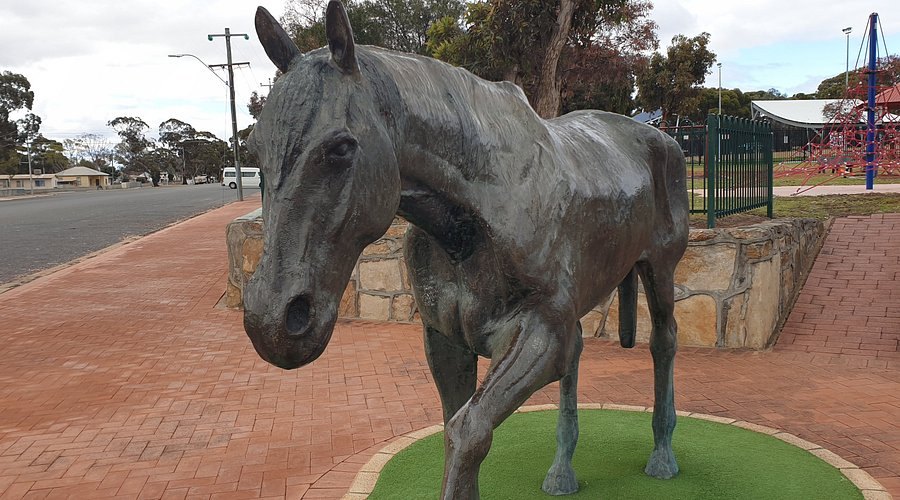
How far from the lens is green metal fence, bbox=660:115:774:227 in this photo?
794cm

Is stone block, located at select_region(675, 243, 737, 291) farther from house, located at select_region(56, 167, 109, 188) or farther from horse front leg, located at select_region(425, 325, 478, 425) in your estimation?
house, located at select_region(56, 167, 109, 188)

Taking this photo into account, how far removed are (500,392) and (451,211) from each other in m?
0.55

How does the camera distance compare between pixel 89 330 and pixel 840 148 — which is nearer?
pixel 89 330

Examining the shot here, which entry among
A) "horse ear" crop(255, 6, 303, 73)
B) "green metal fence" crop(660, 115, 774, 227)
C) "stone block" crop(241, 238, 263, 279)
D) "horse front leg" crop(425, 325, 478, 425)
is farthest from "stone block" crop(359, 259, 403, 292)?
"horse ear" crop(255, 6, 303, 73)

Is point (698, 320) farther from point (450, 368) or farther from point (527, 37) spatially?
point (527, 37)

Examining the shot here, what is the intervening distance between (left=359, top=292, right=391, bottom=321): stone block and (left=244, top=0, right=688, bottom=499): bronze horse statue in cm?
537

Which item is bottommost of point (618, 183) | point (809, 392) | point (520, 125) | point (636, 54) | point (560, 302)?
point (809, 392)

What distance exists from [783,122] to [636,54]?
97.7 feet

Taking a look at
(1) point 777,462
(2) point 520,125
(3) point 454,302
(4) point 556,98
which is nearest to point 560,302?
(3) point 454,302

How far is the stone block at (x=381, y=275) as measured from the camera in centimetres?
814

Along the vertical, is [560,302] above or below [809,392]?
above

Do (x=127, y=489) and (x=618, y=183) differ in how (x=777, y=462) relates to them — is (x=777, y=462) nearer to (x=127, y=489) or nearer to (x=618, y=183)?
(x=618, y=183)

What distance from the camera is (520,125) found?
2273 millimetres

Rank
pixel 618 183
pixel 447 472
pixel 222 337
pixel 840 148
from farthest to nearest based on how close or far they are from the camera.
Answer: pixel 840 148 < pixel 222 337 < pixel 618 183 < pixel 447 472
